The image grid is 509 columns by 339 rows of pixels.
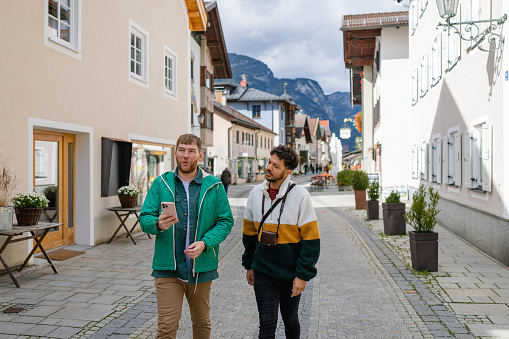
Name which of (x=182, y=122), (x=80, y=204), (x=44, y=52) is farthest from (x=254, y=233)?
(x=182, y=122)

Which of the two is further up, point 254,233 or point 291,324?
point 254,233

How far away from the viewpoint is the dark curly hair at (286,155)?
365cm

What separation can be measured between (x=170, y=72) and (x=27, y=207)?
835 cm

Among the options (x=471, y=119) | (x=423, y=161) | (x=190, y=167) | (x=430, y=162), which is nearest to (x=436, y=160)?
(x=430, y=162)

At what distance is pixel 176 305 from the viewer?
3.48 m

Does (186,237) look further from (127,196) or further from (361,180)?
(361,180)

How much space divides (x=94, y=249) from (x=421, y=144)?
40.4 feet

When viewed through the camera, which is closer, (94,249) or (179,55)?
(94,249)

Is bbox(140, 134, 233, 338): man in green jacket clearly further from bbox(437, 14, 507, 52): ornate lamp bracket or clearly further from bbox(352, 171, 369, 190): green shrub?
bbox(352, 171, 369, 190): green shrub

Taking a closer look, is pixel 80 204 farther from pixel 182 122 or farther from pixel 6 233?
pixel 182 122

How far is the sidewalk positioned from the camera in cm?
507

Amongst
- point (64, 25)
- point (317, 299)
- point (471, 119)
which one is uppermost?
point (64, 25)

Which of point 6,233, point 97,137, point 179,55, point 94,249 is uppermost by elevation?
point 179,55

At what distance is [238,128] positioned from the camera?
44.5 m
